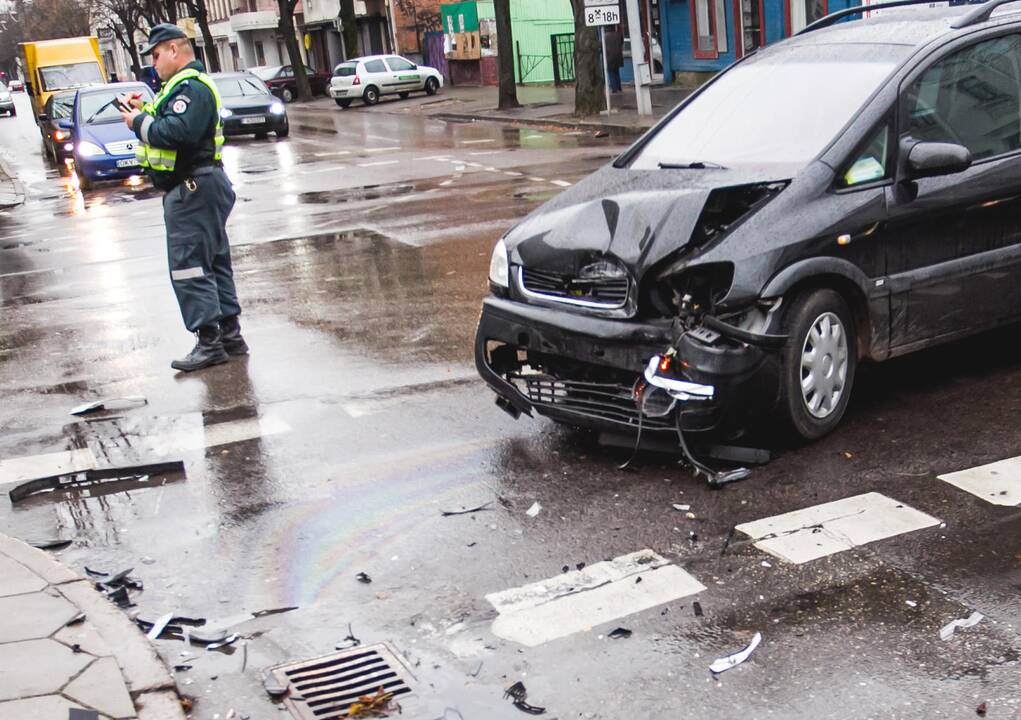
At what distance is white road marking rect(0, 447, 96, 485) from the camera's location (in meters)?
6.03

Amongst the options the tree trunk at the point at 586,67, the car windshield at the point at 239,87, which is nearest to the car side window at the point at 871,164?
the tree trunk at the point at 586,67

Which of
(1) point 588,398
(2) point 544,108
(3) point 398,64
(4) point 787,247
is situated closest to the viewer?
(4) point 787,247

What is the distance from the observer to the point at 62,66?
Answer: 3631 centimetres

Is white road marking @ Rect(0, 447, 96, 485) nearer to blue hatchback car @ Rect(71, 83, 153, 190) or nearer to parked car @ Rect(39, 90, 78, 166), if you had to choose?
blue hatchback car @ Rect(71, 83, 153, 190)

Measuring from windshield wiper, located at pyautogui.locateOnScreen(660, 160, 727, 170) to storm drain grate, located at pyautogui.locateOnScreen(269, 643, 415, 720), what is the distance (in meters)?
3.00

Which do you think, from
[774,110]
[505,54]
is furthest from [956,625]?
[505,54]

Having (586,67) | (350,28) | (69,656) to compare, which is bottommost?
(69,656)

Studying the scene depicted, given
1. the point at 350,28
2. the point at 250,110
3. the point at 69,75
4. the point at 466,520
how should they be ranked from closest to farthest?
the point at 466,520
the point at 250,110
the point at 69,75
the point at 350,28

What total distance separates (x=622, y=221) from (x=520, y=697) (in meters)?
2.53

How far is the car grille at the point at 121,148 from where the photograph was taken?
21375mm

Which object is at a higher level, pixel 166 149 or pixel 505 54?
pixel 166 149

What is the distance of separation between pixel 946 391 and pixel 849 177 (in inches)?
53.7

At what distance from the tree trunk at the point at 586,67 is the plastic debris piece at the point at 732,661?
22.3 meters

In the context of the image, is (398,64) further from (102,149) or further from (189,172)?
(189,172)
